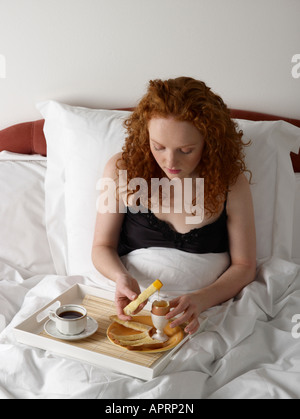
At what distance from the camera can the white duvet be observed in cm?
125

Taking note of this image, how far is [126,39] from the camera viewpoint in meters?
1.98

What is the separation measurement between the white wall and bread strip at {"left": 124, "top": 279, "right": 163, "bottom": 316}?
0.91 meters

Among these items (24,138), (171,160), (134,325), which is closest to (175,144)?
(171,160)

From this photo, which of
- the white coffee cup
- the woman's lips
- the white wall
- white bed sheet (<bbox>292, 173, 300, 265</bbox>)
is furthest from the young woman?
the white wall

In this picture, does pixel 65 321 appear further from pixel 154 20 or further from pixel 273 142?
pixel 154 20

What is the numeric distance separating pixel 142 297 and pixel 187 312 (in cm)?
13

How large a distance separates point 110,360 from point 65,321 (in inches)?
5.9

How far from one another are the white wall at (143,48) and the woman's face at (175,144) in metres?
0.57

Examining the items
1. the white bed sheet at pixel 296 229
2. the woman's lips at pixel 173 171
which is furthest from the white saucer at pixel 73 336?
the white bed sheet at pixel 296 229

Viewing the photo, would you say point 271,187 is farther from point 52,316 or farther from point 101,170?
point 52,316

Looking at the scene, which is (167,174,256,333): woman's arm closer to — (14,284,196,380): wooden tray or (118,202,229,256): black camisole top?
(118,202,229,256): black camisole top

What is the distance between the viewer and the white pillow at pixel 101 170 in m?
1.83

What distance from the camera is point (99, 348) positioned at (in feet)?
4.50

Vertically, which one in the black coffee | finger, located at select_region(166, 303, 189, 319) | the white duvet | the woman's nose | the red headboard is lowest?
the white duvet
